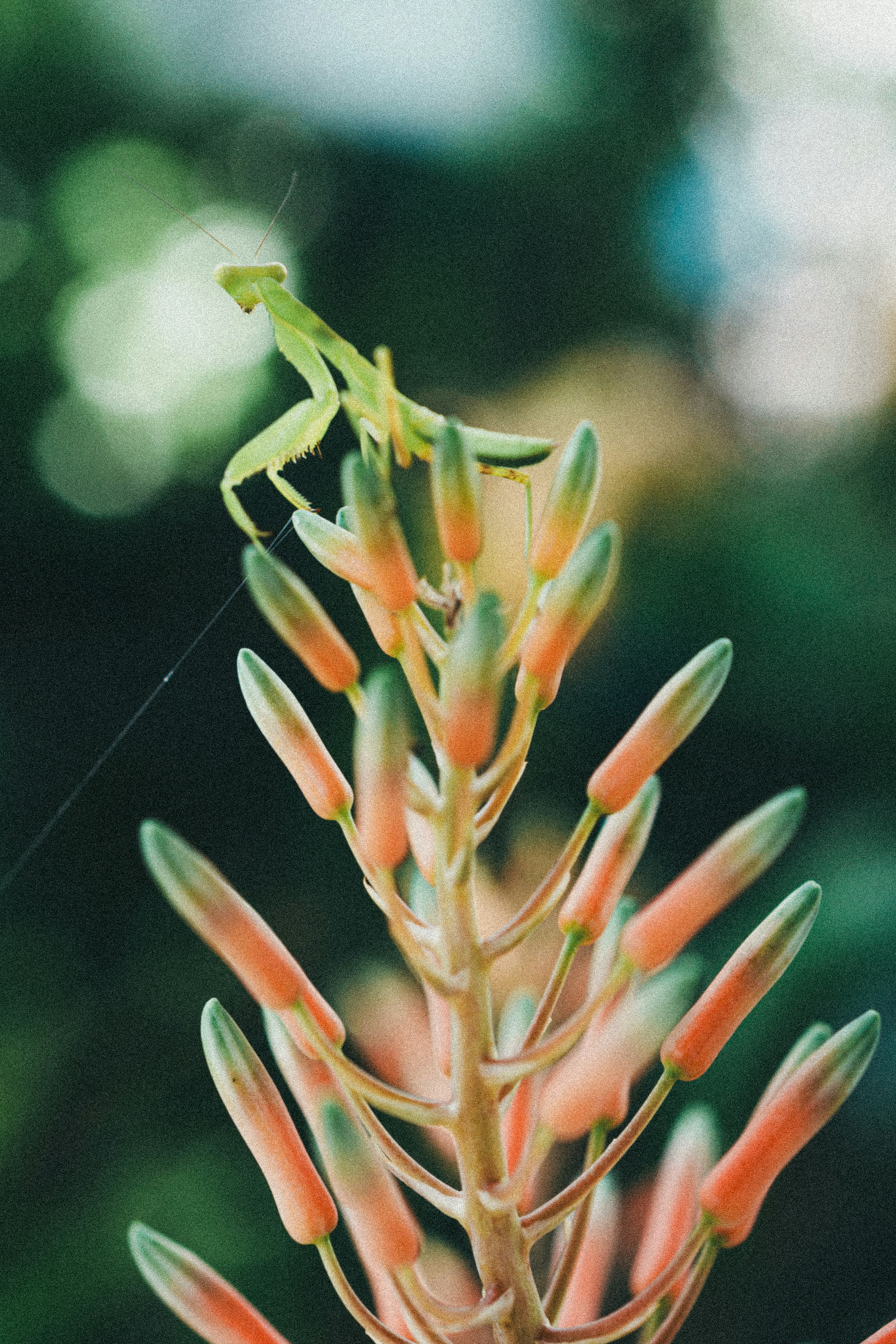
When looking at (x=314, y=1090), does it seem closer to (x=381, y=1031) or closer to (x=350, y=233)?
(x=381, y=1031)

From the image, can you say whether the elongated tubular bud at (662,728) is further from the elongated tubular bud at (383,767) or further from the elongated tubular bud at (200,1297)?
the elongated tubular bud at (200,1297)

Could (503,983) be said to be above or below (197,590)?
below

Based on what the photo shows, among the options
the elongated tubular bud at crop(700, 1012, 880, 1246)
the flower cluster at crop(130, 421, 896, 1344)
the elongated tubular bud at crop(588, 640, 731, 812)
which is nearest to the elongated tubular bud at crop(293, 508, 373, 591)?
the flower cluster at crop(130, 421, 896, 1344)

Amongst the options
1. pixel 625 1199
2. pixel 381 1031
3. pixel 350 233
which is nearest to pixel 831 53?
pixel 350 233

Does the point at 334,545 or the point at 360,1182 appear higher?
the point at 334,545

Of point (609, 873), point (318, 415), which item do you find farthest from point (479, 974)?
point (318, 415)

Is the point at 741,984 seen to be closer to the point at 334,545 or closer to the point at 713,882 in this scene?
the point at 713,882
